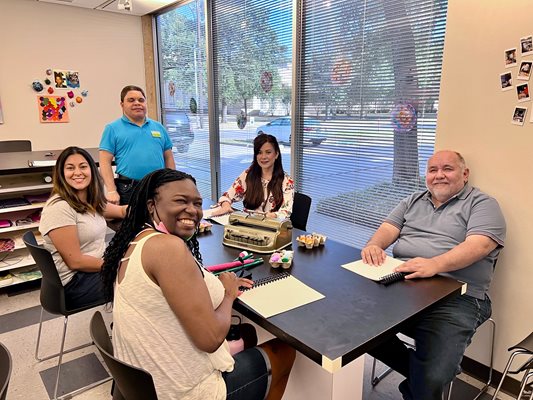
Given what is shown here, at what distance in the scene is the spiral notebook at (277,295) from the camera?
134 centimetres

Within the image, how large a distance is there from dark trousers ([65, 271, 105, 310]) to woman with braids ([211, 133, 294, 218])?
2.68 ft

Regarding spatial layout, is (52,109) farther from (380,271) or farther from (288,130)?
(380,271)

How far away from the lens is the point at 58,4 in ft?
14.7

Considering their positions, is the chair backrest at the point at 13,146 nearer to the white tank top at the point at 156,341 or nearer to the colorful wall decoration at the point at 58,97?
the colorful wall decoration at the point at 58,97

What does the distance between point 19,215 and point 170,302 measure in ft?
8.41

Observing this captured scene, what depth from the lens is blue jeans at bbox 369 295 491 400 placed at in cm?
154

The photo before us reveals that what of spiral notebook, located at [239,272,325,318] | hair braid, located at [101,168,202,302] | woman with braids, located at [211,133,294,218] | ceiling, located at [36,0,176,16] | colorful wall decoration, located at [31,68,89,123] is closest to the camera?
hair braid, located at [101,168,202,302]

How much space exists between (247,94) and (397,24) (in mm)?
1668

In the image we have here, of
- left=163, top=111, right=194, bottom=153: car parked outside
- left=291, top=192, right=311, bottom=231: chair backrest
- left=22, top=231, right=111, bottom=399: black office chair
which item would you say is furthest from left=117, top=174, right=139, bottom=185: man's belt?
left=163, top=111, right=194, bottom=153: car parked outside

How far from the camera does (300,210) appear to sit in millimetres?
2611

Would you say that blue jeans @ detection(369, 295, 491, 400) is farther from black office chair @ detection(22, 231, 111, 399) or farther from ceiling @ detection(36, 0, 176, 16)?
ceiling @ detection(36, 0, 176, 16)

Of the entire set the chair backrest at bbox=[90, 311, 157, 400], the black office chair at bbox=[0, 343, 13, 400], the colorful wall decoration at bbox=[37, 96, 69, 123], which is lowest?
the chair backrest at bbox=[90, 311, 157, 400]

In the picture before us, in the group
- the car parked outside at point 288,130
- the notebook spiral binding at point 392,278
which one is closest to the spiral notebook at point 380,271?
the notebook spiral binding at point 392,278

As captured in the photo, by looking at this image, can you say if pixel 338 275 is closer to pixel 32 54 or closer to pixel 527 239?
pixel 527 239
